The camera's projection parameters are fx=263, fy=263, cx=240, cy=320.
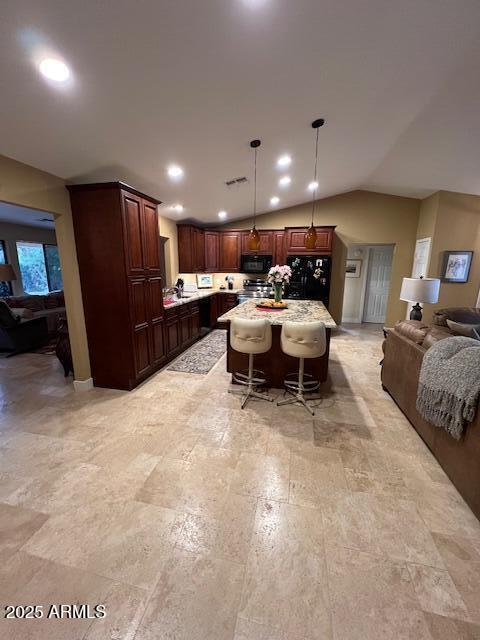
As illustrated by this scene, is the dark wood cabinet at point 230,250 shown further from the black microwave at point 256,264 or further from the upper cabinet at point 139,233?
the upper cabinet at point 139,233

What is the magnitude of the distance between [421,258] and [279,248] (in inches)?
108

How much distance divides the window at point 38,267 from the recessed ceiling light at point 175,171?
15.7 ft

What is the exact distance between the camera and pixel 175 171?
329 cm

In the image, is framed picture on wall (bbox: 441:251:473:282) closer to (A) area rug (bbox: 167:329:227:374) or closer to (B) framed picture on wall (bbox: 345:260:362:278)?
(B) framed picture on wall (bbox: 345:260:362:278)

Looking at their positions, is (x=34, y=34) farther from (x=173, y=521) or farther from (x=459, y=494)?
(x=459, y=494)

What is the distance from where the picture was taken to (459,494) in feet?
5.89

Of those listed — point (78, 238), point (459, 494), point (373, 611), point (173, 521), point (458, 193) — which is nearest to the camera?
point (373, 611)

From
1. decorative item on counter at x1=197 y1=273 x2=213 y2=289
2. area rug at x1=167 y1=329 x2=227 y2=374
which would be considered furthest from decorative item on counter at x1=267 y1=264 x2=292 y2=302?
decorative item on counter at x1=197 y1=273 x2=213 y2=289

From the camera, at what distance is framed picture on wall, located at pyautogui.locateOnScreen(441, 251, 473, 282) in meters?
4.57

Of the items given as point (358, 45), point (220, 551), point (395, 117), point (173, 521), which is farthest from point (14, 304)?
point (395, 117)

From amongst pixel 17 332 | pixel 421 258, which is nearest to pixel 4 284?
pixel 17 332

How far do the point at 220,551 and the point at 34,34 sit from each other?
2.94 m

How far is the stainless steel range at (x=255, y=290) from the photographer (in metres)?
5.84

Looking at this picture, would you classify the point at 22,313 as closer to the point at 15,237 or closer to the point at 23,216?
the point at 23,216
